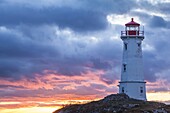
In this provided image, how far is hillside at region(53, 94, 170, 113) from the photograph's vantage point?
5197 cm

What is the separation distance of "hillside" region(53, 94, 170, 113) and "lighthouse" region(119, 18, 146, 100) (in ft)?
10.1

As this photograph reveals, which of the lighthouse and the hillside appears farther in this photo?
the lighthouse

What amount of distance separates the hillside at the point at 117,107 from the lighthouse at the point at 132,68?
10.1 feet

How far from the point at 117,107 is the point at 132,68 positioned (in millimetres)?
10175

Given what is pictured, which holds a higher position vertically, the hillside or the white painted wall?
the white painted wall

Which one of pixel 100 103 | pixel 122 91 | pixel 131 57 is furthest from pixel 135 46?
pixel 100 103

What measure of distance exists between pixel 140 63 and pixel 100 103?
9333 mm

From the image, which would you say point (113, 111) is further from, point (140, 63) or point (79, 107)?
point (140, 63)

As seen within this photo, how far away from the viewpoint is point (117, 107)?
53125mm

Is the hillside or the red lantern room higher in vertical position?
the red lantern room

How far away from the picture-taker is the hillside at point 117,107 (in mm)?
51969

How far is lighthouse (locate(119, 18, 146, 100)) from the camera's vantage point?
61.5m

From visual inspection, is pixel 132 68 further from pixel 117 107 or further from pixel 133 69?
pixel 117 107

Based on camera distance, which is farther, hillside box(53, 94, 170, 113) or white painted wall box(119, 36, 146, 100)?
white painted wall box(119, 36, 146, 100)
